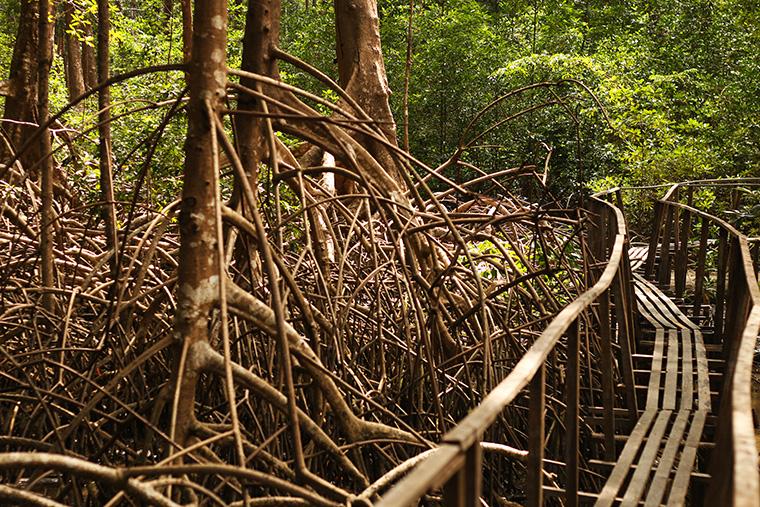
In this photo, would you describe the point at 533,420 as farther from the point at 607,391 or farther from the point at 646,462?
the point at 607,391

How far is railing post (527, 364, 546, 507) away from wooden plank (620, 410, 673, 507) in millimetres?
627

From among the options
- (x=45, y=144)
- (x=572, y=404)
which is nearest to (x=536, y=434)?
(x=572, y=404)

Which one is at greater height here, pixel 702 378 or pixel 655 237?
pixel 655 237

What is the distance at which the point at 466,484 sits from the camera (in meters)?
1.23

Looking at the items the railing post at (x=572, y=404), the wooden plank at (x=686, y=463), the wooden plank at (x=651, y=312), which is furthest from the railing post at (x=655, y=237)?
the railing post at (x=572, y=404)

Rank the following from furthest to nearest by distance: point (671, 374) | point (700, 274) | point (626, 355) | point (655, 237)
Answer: point (655, 237) → point (700, 274) → point (671, 374) → point (626, 355)

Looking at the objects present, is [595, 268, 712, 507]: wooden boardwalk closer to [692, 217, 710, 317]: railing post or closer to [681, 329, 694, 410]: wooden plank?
[681, 329, 694, 410]: wooden plank

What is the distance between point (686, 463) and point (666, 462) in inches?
3.0

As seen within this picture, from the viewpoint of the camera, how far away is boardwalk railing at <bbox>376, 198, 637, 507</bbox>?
3.43 ft

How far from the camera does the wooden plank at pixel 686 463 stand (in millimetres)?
2888

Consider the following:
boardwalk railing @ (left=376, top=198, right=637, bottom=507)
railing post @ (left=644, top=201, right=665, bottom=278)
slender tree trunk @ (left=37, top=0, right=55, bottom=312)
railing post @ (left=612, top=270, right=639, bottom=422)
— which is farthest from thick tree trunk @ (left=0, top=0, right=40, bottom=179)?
railing post @ (left=644, top=201, right=665, bottom=278)

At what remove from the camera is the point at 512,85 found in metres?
14.0

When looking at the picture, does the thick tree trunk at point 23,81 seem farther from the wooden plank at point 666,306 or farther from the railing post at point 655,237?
the railing post at point 655,237

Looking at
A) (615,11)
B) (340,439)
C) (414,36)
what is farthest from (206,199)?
(615,11)
